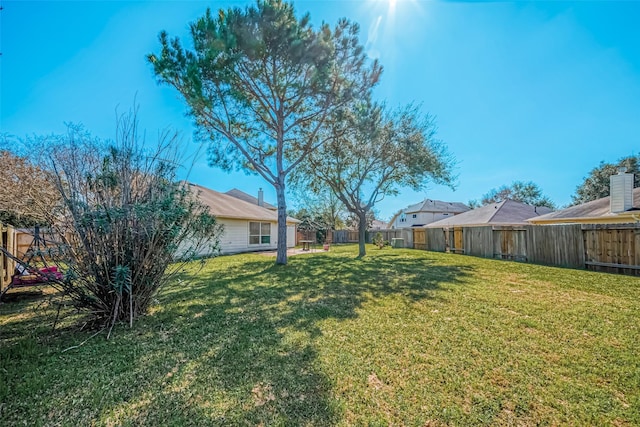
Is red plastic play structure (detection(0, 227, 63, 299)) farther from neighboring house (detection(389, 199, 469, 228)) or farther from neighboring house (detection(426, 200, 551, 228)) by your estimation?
neighboring house (detection(389, 199, 469, 228))

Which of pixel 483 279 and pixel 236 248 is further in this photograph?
→ pixel 236 248

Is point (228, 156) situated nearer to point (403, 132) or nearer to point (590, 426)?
point (403, 132)

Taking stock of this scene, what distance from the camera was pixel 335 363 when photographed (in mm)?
2662

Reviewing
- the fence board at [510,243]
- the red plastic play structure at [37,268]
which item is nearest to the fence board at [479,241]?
the fence board at [510,243]

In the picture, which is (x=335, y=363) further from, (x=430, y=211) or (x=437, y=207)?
(x=437, y=207)

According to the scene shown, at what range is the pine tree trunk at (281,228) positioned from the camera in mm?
9805

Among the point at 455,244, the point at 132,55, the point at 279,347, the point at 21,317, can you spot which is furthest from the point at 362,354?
the point at 455,244

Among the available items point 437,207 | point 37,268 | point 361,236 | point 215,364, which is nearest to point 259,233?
point 361,236

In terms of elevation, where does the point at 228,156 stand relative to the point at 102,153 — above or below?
above

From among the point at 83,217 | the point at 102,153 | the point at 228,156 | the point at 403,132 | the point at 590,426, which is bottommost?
the point at 590,426

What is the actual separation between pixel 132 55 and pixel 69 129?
15.7ft

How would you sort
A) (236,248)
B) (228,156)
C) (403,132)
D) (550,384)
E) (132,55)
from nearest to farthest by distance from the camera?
(550,384) < (132,55) < (228,156) < (403,132) < (236,248)

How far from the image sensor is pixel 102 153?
3.91 m

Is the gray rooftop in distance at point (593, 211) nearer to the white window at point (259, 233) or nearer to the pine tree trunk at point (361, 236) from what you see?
the pine tree trunk at point (361, 236)
